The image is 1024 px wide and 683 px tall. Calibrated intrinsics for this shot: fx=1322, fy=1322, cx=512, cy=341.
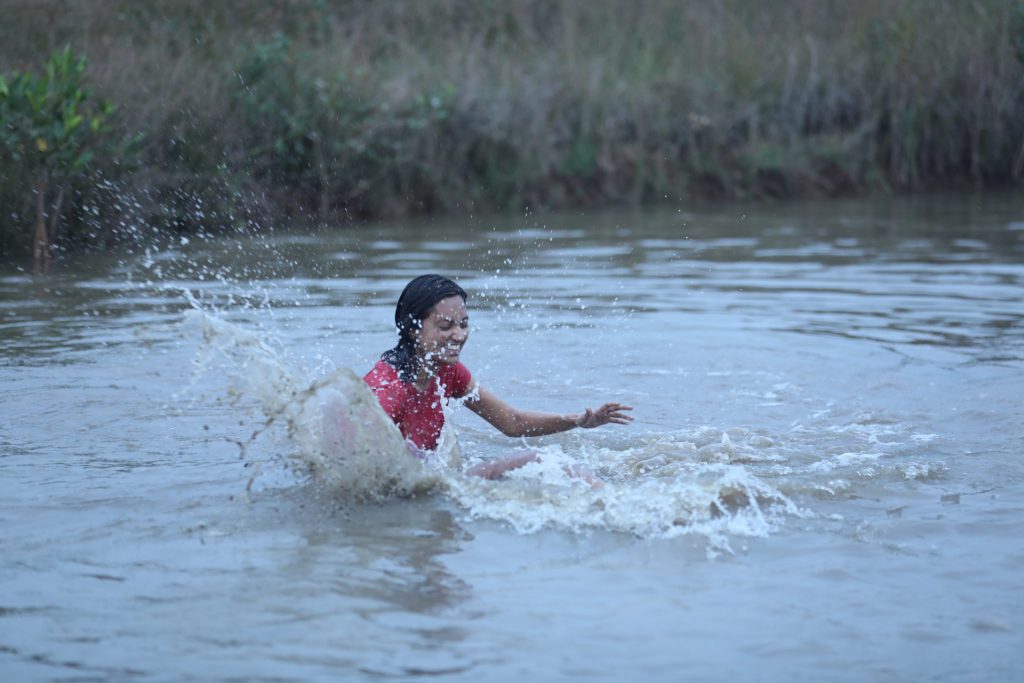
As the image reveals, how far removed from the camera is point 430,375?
625 cm

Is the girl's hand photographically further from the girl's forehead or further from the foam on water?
the girl's forehead

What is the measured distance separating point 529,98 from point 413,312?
555 inches

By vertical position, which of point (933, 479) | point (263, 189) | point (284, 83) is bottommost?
point (933, 479)

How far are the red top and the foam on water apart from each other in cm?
9

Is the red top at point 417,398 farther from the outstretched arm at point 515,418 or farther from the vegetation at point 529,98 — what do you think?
the vegetation at point 529,98

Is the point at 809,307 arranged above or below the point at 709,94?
below

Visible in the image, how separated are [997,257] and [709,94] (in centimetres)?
847

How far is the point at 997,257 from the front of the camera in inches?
552

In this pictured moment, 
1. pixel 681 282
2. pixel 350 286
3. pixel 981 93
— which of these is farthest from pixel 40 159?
pixel 981 93

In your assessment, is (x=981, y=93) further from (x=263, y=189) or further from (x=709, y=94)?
(x=263, y=189)

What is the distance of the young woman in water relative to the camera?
6.03 metres

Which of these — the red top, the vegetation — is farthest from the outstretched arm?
the vegetation

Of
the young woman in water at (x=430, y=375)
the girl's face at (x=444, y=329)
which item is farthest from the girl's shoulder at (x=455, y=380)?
the girl's face at (x=444, y=329)


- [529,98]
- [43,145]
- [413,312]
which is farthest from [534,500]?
[529,98]
